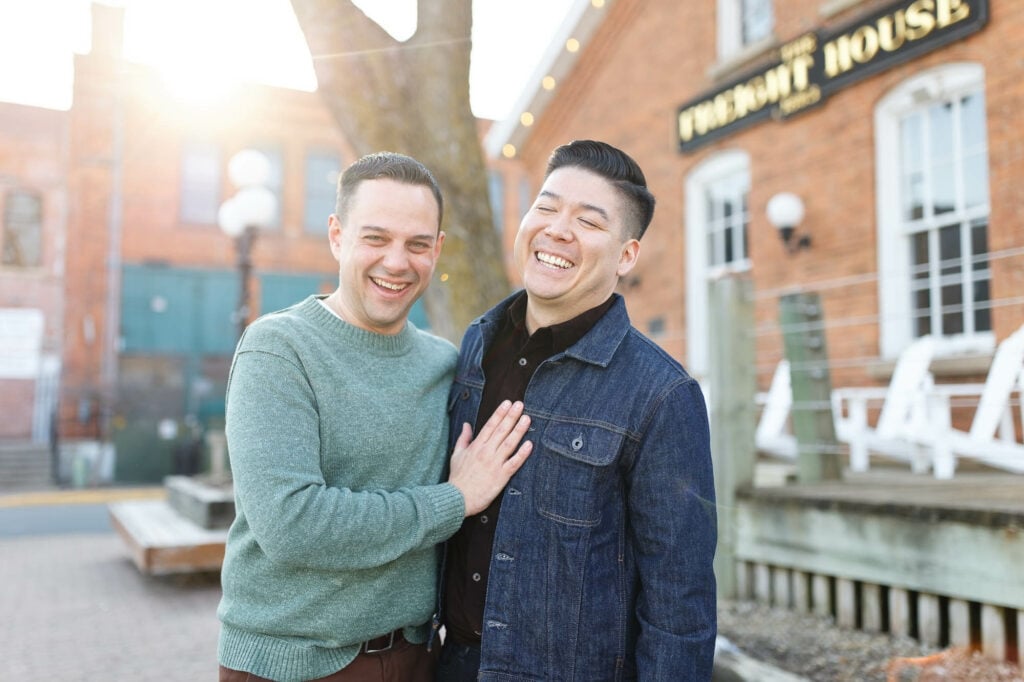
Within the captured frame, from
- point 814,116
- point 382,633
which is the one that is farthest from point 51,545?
point 814,116

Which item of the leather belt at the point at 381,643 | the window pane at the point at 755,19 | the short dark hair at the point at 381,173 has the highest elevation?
the window pane at the point at 755,19

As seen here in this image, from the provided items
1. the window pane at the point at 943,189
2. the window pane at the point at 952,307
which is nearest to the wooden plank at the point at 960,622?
the window pane at the point at 952,307

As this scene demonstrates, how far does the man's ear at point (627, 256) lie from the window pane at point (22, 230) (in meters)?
22.3

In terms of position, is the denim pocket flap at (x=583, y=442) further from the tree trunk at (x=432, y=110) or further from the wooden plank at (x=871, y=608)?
the wooden plank at (x=871, y=608)

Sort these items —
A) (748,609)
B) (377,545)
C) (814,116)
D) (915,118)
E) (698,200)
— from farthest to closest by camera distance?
(698,200) < (814,116) < (915,118) < (748,609) < (377,545)

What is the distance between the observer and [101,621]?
19.3 ft

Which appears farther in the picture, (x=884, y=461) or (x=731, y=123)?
(x=731, y=123)

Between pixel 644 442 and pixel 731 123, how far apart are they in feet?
29.2

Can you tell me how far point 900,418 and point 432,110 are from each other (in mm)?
4521

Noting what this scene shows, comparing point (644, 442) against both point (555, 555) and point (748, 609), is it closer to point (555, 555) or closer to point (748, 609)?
point (555, 555)

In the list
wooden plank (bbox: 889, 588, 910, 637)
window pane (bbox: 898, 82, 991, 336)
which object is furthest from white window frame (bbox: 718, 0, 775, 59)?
wooden plank (bbox: 889, 588, 910, 637)

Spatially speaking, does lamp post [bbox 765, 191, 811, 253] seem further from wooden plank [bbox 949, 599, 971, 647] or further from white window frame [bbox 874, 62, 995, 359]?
wooden plank [bbox 949, 599, 971, 647]

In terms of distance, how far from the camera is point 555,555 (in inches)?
82.3

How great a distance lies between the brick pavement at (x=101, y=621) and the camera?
4.85 meters
